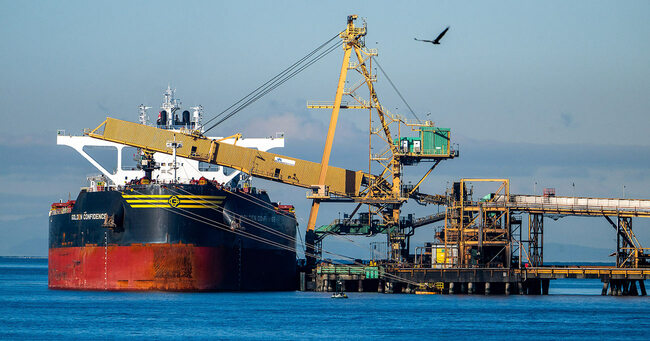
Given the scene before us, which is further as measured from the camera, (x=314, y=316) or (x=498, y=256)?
(x=498, y=256)

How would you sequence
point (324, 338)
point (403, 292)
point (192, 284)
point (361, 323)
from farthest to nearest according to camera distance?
1. point (403, 292)
2. point (192, 284)
3. point (361, 323)
4. point (324, 338)

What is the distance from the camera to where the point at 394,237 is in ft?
232

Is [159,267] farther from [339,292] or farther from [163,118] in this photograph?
[163,118]

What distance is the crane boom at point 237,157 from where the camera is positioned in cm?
6550

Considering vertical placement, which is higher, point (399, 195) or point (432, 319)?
point (399, 195)

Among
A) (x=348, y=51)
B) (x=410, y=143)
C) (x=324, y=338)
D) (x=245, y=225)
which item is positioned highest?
(x=348, y=51)

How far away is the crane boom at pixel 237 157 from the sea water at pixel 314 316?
764 cm

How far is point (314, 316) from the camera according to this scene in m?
53.2

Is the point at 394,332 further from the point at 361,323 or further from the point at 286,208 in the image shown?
the point at 286,208

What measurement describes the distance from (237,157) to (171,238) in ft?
28.7

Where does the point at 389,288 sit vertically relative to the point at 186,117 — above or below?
below

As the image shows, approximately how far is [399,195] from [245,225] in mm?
12030

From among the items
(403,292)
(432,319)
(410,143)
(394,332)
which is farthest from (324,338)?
(410,143)

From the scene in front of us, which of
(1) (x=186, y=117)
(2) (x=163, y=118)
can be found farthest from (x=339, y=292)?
(2) (x=163, y=118)
